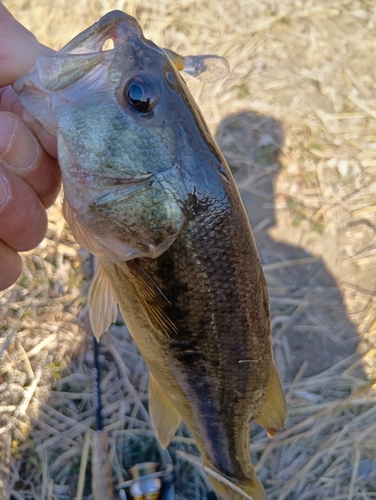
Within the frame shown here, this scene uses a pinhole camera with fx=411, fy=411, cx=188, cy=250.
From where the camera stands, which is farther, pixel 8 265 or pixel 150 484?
pixel 150 484

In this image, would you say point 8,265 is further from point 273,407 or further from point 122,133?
point 273,407

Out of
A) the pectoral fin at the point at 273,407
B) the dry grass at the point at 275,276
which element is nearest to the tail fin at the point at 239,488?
the pectoral fin at the point at 273,407

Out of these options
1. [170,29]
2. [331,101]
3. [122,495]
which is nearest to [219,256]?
[122,495]

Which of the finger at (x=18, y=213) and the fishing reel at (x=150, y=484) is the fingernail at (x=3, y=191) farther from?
the fishing reel at (x=150, y=484)

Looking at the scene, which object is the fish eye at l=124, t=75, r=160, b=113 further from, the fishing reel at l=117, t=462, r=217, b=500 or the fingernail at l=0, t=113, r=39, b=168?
the fishing reel at l=117, t=462, r=217, b=500

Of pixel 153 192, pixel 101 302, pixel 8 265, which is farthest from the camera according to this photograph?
pixel 101 302

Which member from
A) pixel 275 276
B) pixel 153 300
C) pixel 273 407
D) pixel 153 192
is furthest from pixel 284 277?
pixel 153 192

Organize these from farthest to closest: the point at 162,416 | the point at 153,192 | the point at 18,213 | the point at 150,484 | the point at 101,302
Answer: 1. the point at 150,484
2. the point at 162,416
3. the point at 101,302
4. the point at 18,213
5. the point at 153,192
